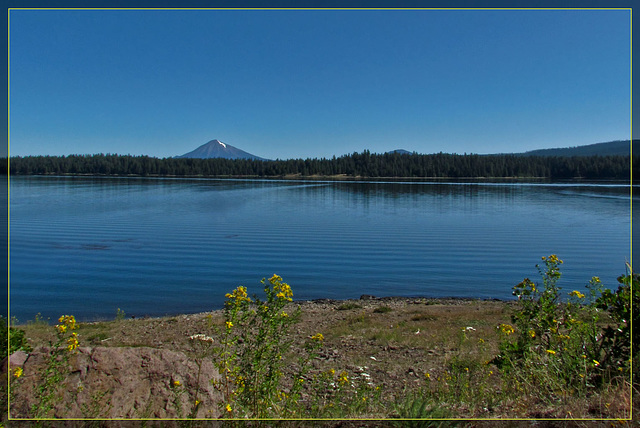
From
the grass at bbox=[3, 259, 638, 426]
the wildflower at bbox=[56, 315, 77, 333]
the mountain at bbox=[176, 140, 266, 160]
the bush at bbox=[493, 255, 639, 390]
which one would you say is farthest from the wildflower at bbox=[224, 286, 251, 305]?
the bush at bbox=[493, 255, 639, 390]

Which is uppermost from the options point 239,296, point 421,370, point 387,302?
point 239,296

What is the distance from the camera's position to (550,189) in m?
6.99

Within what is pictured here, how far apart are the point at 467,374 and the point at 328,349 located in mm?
2734

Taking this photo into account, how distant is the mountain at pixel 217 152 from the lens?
14.1 feet

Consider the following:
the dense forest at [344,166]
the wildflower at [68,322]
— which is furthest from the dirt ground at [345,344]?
the dense forest at [344,166]

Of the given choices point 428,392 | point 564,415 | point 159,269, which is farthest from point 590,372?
point 159,269

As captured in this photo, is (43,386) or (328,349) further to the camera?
(328,349)

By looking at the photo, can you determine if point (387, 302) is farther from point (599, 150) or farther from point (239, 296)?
point (239, 296)

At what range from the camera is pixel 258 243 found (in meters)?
8.34

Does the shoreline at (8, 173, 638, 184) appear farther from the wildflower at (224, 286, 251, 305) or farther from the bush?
the wildflower at (224, 286, 251, 305)

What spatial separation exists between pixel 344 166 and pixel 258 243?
4.05 metres

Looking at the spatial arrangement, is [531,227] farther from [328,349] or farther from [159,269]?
[159,269]

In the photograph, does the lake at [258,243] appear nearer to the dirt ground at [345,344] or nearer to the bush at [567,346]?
the dirt ground at [345,344]

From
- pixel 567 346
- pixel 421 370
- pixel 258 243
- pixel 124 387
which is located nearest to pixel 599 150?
pixel 567 346
